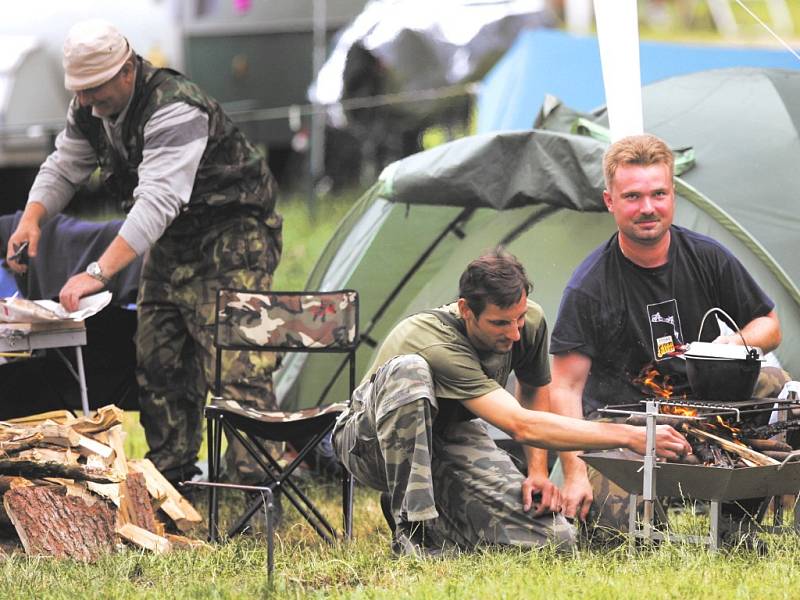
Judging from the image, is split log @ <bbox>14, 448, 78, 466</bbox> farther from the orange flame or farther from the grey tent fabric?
the orange flame

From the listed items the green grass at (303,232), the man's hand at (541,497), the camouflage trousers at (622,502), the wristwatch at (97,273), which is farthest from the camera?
the green grass at (303,232)

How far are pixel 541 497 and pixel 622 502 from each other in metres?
0.30

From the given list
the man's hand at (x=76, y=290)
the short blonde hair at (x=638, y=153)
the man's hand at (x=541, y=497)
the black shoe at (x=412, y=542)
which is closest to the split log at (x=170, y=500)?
the man's hand at (x=76, y=290)

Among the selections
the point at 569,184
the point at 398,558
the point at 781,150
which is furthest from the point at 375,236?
the point at 398,558

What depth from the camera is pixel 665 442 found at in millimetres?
3857

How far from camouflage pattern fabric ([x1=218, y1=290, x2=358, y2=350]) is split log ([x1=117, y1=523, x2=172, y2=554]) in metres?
0.95

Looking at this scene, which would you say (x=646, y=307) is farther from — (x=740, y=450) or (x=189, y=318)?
(x=189, y=318)

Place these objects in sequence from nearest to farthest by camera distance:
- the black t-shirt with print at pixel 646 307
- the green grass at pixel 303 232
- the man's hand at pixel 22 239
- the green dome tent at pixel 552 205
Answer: the black t-shirt with print at pixel 646 307 → the green dome tent at pixel 552 205 → the man's hand at pixel 22 239 → the green grass at pixel 303 232

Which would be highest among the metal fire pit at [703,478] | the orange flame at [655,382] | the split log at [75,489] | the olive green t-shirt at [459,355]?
the olive green t-shirt at [459,355]

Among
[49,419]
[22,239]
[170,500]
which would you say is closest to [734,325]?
[170,500]

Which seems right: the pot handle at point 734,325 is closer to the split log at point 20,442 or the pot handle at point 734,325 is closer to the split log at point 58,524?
the split log at point 58,524

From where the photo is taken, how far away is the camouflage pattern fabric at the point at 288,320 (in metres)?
5.37

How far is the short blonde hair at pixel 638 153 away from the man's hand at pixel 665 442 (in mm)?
1007

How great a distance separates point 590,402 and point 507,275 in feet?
2.61
